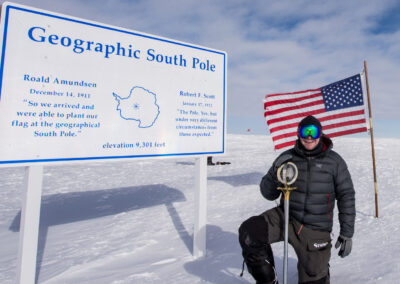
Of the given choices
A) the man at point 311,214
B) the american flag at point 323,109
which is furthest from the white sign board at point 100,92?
the american flag at point 323,109

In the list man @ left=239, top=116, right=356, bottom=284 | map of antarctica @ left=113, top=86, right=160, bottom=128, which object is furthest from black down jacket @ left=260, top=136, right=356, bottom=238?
map of antarctica @ left=113, top=86, right=160, bottom=128

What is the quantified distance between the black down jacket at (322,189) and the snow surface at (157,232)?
99cm

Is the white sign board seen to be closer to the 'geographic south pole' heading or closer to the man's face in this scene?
the 'geographic south pole' heading

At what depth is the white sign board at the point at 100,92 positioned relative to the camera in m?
2.73

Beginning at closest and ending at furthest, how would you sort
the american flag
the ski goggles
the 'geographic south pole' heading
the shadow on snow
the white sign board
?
the ski goggles
the white sign board
the 'geographic south pole' heading
the american flag
the shadow on snow

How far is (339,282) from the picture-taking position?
2.90 meters

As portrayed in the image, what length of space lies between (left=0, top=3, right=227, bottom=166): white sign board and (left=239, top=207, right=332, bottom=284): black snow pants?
1.64m

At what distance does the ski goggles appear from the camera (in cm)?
238

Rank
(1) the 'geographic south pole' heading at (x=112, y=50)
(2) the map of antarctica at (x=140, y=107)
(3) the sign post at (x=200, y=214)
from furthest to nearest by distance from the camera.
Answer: (3) the sign post at (x=200, y=214), (2) the map of antarctica at (x=140, y=107), (1) the 'geographic south pole' heading at (x=112, y=50)

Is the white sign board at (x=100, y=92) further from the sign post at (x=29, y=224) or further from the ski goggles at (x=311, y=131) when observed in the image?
the ski goggles at (x=311, y=131)

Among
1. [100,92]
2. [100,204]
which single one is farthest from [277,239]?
[100,204]

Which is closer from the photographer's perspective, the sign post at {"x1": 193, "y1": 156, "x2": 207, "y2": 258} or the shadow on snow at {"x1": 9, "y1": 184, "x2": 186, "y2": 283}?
the sign post at {"x1": 193, "y1": 156, "x2": 207, "y2": 258}

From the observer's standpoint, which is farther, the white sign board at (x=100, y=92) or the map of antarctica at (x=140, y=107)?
the map of antarctica at (x=140, y=107)

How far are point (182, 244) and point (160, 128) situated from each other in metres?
2.04
